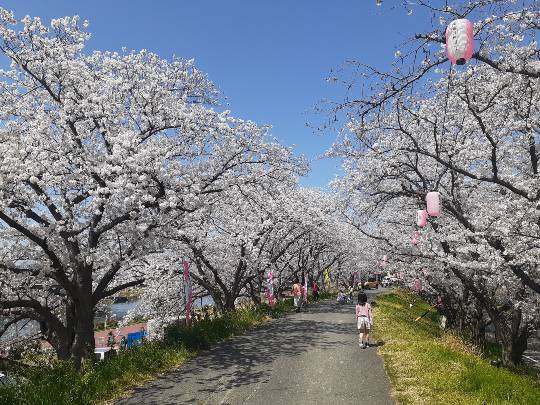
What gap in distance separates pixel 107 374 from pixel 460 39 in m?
8.72

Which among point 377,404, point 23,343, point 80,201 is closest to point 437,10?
point 377,404

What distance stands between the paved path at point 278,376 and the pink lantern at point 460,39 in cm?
565

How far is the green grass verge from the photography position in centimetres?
711

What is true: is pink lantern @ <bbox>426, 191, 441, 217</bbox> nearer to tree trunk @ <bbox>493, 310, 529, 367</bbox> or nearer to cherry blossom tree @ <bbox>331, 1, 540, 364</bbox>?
cherry blossom tree @ <bbox>331, 1, 540, 364</bbox>

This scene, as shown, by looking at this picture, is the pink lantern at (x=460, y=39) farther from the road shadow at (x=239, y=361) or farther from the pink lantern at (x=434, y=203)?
the road shadow at (x=239, y=361)

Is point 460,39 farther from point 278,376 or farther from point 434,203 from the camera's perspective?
point 278,376

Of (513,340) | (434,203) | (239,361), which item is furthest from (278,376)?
(513,340)

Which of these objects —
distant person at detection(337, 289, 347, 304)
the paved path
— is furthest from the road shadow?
distant person at detection(337, 289, 347, 304)

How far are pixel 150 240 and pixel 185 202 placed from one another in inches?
64.4

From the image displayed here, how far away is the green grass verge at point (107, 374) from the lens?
711 cm

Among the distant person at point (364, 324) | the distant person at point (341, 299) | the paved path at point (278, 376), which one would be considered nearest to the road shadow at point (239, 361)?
the paved path at point (278, 376)

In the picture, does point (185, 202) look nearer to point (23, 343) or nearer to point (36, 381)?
point (36, 381)

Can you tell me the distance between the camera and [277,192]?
15578 mm

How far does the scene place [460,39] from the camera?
238 inches
